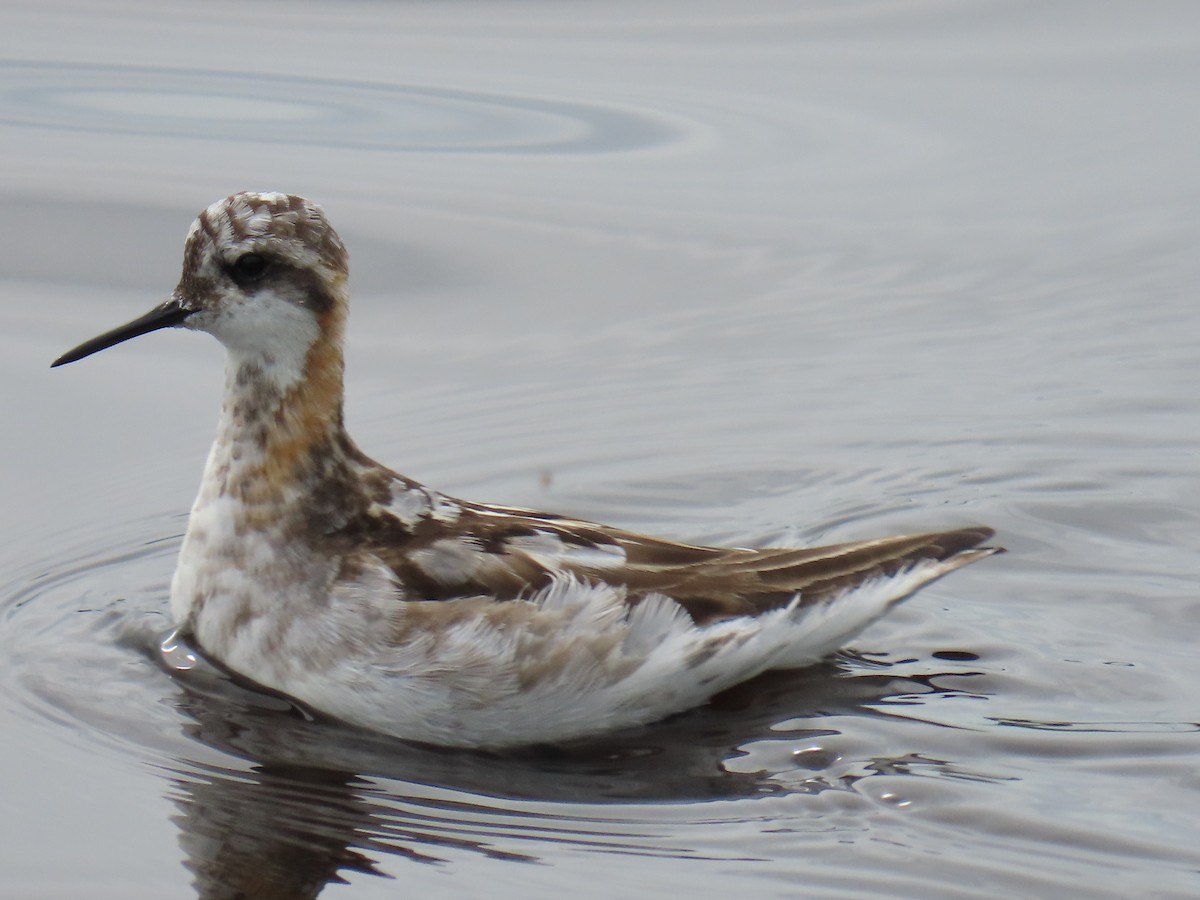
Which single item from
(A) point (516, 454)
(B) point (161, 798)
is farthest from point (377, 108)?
(B) point (161, 798)

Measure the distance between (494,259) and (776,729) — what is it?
5.36 meters

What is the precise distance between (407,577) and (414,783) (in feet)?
2.46

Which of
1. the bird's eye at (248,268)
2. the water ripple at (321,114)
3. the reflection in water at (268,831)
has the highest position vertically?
the water ripple at (321,114)

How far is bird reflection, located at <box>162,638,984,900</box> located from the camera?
5434 mm

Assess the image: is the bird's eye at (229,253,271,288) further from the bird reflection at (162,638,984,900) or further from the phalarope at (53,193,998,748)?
the bird reflection at (162,638,984,900)

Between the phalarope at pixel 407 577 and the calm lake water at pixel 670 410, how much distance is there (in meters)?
0.16

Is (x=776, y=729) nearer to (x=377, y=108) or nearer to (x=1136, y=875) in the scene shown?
(x=1136, y=875)

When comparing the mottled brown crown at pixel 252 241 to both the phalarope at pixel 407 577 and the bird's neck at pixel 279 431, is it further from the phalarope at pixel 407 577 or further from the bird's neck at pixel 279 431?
the bird's neck at pixel 279 431

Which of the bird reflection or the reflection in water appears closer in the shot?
the reflection in water

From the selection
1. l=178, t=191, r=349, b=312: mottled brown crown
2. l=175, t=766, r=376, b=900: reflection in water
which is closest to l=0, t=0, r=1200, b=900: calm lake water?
l=175, t=766, r=376, b=900: reflection in water

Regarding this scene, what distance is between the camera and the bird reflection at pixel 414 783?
543 centimetres

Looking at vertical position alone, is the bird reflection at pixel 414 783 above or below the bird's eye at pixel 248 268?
below

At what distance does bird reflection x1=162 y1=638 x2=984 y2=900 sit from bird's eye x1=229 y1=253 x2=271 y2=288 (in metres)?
1.32

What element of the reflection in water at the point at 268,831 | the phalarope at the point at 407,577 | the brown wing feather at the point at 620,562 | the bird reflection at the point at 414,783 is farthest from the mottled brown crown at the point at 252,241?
the reflection in water at the point at 268,831
